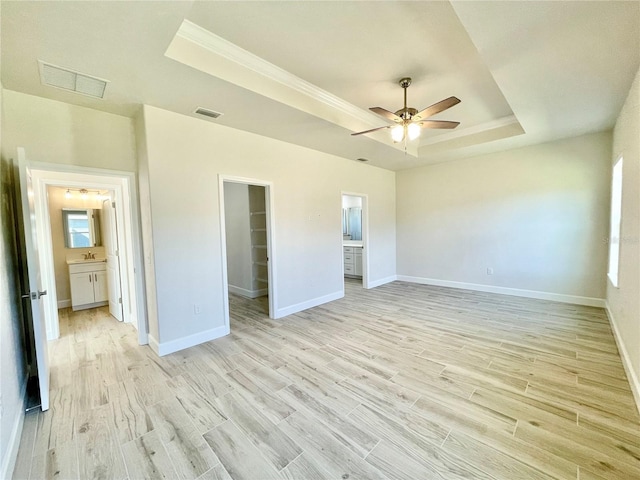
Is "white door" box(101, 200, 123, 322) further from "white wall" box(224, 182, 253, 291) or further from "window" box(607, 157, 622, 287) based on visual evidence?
"window" box(607, 157, 622, 287)

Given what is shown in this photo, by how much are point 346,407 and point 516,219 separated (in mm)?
4874

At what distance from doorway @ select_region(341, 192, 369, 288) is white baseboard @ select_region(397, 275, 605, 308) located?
48.1 inches

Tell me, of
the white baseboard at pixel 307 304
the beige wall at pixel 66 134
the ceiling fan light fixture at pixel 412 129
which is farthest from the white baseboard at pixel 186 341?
the ceiling fan light fixture at pixel 412 129

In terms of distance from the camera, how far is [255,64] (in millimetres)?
2582

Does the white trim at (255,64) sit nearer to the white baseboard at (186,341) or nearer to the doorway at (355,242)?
the doorway at (355,242)

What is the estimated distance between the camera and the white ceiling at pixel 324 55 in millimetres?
1733

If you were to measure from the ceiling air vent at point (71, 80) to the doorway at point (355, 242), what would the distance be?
3.91 meters

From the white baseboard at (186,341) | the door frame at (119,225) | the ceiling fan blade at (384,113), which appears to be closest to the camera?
the ceiling fan blade at (384,113)

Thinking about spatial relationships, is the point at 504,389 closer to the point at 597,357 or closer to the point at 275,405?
the point at 597,357

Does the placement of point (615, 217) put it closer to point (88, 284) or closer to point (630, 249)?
point (630, 249)

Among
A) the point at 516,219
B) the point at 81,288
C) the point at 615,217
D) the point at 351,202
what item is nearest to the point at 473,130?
the point at 516,219

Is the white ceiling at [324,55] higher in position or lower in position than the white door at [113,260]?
higher

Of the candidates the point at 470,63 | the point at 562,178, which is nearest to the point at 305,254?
the point at 470,63

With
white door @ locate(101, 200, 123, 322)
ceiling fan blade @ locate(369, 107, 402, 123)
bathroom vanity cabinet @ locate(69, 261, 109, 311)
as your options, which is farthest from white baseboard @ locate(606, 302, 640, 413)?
bathroom vanity cabinet @ locate(69, 261, 109, 311)
